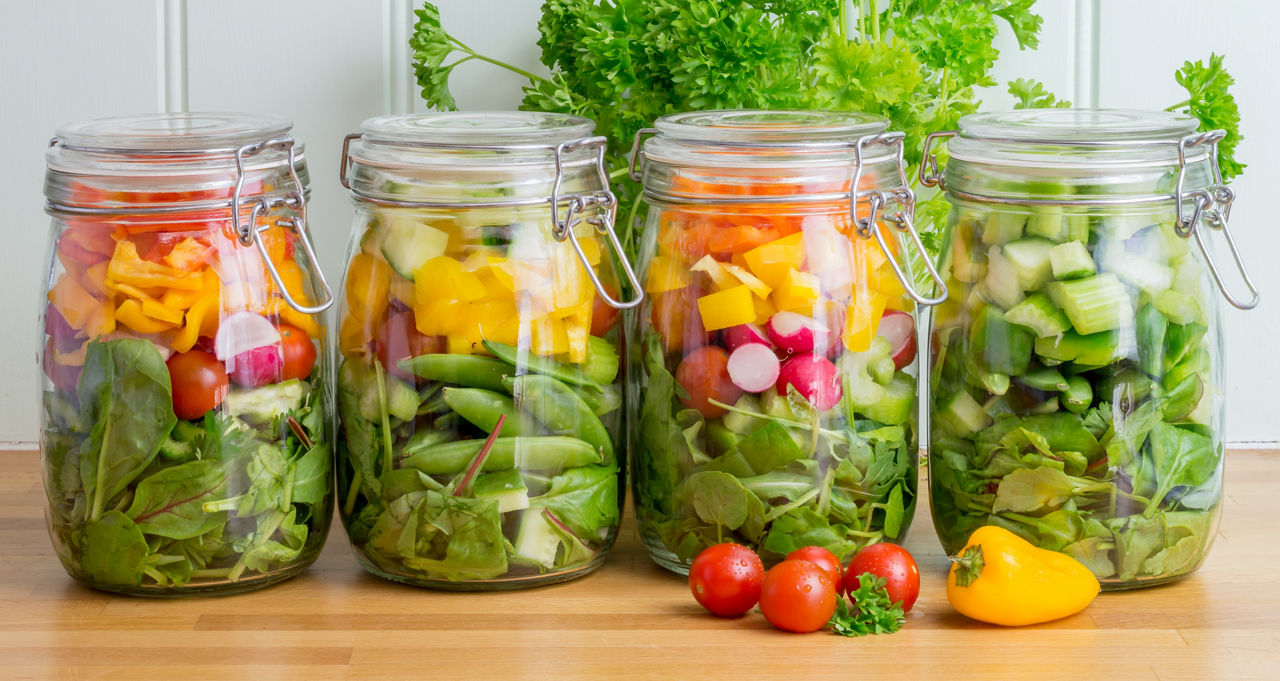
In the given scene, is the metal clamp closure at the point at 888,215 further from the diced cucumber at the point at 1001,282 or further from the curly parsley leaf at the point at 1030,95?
the curly parsley leaf at the point at 1030,95

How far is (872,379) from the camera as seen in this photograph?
1.10 meters

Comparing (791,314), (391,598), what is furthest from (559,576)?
(791,314)

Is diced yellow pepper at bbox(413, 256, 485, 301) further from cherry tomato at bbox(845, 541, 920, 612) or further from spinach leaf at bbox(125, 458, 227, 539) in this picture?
cherry tomato at bbox(845, 541, 920, 612)

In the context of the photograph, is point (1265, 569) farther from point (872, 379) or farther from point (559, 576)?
point (559, 576)

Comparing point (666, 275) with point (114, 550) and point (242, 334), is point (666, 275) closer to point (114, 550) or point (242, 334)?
point (242, 334)

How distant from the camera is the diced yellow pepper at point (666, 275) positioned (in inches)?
43.4

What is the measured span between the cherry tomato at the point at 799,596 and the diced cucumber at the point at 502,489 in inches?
8.5

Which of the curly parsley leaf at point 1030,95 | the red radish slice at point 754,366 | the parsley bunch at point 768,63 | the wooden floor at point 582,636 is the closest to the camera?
the wooden floor at point 582,636

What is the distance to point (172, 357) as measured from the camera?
3.42 feet

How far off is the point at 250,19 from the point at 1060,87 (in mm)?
922

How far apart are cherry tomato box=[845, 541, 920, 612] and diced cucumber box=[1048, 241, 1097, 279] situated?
0.26 m

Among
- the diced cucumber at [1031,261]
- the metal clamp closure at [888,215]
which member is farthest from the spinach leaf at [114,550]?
the diced cucumber at [1031,261]

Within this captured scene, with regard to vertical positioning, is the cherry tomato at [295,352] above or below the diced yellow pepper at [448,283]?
below

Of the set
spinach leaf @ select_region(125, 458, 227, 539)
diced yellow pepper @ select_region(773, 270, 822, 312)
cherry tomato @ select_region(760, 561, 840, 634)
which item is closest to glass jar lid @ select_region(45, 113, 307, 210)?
spinach leaf @ select_region(125, 458, 227, 539)
